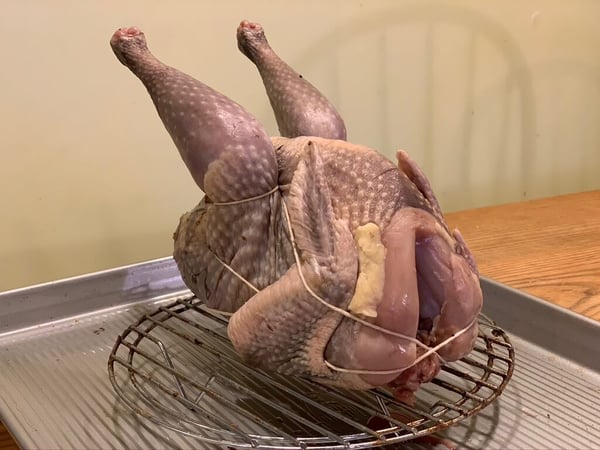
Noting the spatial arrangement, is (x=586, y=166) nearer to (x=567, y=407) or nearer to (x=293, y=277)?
(x=567, y=407)

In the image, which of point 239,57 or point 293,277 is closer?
point 293,277

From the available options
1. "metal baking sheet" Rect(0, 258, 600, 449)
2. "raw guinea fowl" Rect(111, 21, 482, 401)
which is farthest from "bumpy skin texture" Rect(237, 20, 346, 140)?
"metal baking sheet" Rect(0, 258, 600, 449)

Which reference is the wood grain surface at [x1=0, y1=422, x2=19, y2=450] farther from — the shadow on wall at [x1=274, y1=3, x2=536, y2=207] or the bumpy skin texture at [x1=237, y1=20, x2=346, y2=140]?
the shadow on wall at [x1=274, y1=3, x2=536, y2=207]

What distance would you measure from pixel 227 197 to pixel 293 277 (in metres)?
0.13

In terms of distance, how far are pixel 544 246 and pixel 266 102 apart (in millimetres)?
605

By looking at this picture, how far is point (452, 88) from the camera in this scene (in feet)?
5.21

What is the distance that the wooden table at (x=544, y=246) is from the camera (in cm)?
99

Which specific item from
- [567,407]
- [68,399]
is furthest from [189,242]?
[567,407]

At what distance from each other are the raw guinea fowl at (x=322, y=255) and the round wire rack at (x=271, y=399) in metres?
0.04

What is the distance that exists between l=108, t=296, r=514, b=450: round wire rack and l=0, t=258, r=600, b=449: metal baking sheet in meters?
0.02

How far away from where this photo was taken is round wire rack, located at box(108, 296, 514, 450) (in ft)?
2.03

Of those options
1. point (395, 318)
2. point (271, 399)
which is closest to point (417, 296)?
point (395, 318)

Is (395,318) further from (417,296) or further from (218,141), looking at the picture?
(218,141)

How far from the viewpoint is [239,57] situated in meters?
1.31
